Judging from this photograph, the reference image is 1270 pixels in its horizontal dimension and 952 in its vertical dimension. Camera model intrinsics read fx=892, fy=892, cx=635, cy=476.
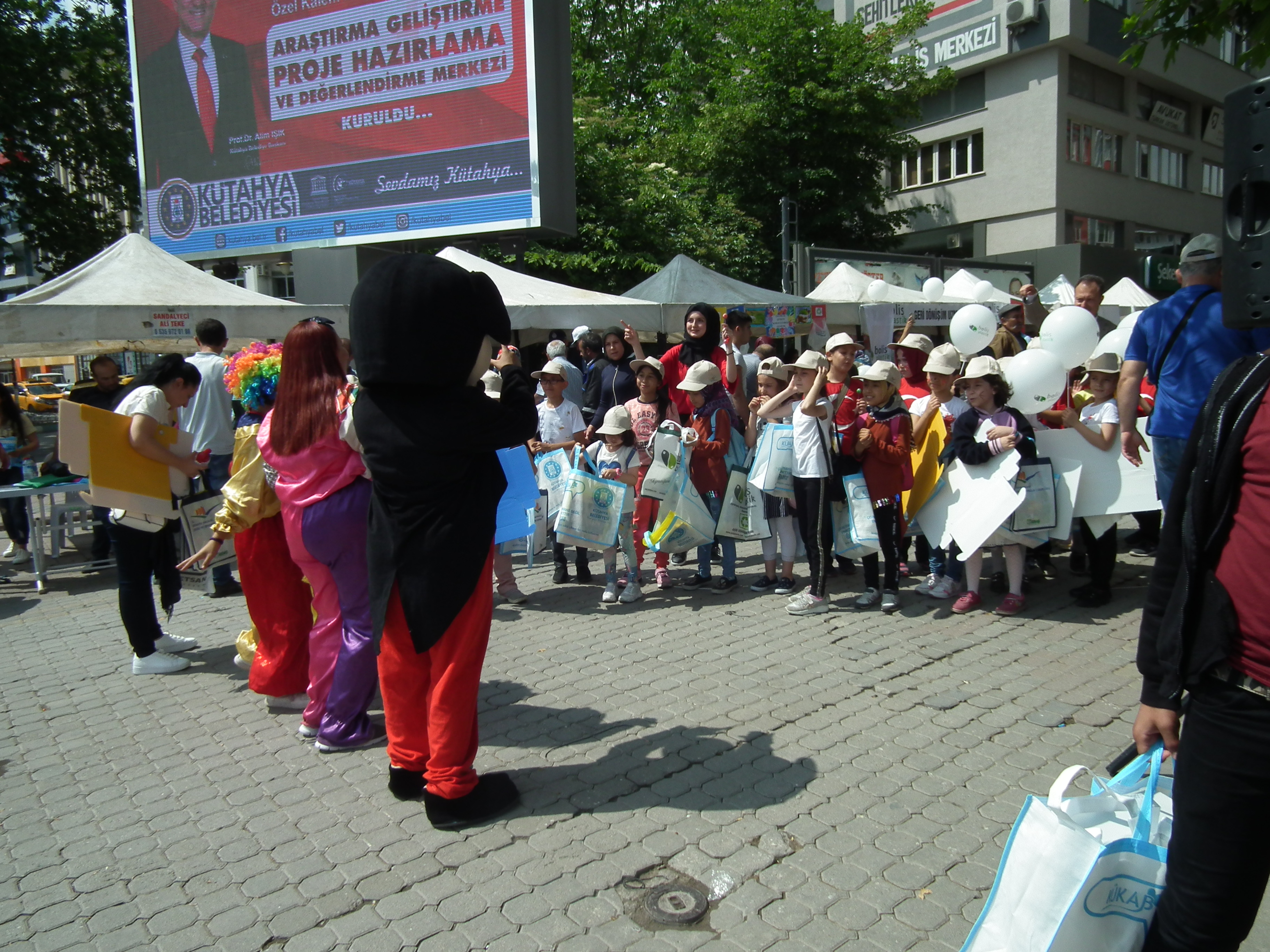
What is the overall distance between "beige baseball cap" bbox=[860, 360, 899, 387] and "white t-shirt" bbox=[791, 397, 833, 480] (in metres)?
0.33

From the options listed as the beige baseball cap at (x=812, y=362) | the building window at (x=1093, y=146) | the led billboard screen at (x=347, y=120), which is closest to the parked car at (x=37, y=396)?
the led billboard screen at (x=347, y=120)

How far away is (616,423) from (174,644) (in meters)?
3.35

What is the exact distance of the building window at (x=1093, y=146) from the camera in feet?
95.4

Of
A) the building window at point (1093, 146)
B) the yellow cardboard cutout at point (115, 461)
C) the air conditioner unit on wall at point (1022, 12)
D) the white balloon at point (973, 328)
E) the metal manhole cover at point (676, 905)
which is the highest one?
the air conditioner unit on wall at point (1022, 12)

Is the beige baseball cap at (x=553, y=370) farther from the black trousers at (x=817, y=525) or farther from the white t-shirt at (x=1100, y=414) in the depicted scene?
the white t-shirt at (x=1100, y=414)

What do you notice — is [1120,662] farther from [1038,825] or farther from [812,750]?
[1038,825]

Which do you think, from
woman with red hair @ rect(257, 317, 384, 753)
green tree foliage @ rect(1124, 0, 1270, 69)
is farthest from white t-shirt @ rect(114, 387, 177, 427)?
green tree foliage @ rect(1124, 0, 1270, 69)

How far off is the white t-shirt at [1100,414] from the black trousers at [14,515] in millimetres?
9131

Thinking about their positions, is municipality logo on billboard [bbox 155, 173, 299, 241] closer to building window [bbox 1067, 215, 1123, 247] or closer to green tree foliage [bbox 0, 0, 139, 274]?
green tree foliage [bbox 0, 0, 139, 274]

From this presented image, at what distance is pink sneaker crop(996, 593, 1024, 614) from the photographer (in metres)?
5.87

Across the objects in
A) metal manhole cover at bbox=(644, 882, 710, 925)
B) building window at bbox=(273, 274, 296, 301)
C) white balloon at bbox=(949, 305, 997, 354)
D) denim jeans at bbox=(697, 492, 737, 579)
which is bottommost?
metal manhole cover at bbox=(644, 882, 710, 925)

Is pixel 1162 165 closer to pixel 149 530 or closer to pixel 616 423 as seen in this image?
pixel 616 423

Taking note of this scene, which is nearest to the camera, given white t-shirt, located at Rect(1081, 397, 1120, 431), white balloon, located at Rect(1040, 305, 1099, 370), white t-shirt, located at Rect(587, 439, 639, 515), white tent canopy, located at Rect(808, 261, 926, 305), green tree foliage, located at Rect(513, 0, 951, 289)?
white t-shirt, located at Rect(1081, 397, 1120, 431)

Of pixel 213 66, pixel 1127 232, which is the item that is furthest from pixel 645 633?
pixel 1127 232
